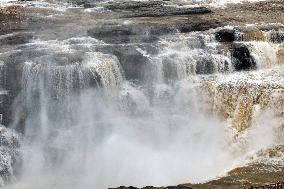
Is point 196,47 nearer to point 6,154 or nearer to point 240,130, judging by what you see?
point 240,130

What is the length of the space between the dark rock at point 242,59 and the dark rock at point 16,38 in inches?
363

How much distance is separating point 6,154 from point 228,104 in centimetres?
860

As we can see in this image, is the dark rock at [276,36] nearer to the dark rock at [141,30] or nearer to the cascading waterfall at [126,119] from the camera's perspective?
the cascading waterfall at [126,119]

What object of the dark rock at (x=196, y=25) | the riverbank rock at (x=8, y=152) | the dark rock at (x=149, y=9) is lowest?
the riverbank rock at (x=8, y=152)

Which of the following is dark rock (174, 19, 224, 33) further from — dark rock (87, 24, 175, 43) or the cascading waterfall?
the cascading waterfall

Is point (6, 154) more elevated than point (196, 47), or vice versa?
point (196, 47)

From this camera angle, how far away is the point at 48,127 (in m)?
20.0

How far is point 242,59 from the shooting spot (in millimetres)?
22672

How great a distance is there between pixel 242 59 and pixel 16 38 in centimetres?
1013

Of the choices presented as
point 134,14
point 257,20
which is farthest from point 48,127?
point 257,20

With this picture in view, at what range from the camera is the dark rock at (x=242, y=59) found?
74.2 ft

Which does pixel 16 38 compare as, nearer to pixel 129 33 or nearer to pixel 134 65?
pixel 129 33

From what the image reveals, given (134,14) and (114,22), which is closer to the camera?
(114,22)

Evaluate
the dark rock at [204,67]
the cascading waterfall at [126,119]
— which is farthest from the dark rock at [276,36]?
the dark rock at [204,67]
